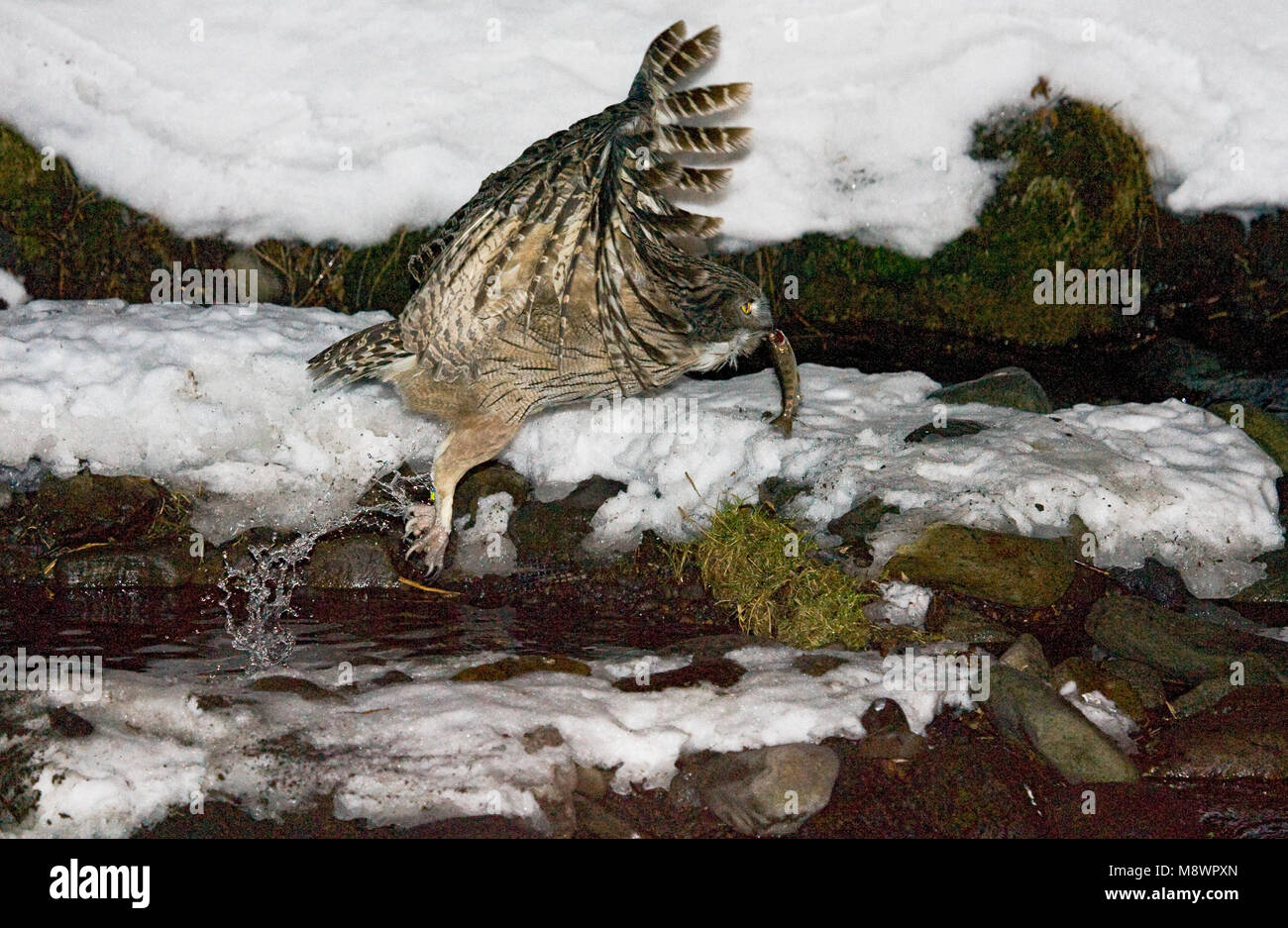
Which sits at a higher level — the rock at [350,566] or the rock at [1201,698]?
the rock at [350,566]

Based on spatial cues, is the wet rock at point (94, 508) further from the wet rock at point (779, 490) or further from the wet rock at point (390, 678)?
the wet rock at point (779, 490)

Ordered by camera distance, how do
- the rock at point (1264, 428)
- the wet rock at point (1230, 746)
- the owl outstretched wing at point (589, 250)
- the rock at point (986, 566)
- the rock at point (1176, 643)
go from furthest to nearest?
1. the rock at point (1264, 428)
2. the rock at point (986, 566)
3. the rock at point (1176, 643)
4. the wet rock at point (1230, 746)
5. the owl outstretched wing at point (589, 250)

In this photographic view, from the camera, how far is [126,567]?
631 cm

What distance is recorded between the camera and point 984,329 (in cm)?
834

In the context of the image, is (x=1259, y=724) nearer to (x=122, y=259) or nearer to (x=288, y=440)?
(x=288, y=440)

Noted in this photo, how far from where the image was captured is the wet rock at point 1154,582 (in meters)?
6.04

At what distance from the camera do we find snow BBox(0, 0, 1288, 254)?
7.99m

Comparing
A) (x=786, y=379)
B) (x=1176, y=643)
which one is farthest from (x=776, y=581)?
(x=1176, y=643)

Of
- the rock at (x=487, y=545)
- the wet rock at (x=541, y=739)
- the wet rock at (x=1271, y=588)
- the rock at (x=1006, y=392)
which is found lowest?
the wet rock at (x=541, y=739)

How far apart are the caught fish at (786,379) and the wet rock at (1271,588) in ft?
9.44

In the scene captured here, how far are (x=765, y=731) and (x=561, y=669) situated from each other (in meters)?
1.17

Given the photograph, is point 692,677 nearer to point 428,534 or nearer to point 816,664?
point 816,664

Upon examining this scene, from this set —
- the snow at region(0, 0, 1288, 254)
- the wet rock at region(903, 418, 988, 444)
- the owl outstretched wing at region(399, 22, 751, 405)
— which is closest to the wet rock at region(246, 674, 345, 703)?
the owl outstretched wing at region(399, 22, 751, 405)

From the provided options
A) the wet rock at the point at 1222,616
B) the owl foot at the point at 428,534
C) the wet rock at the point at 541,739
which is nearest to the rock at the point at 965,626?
the wet rock at the point at 1222,616
